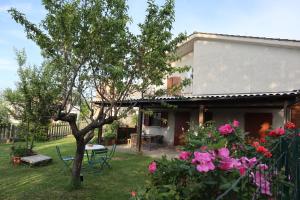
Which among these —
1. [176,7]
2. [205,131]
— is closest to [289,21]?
[176,7]

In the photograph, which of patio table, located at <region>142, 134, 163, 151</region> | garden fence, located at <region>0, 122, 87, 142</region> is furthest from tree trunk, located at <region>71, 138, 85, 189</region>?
garden fence, located at <region>0, 122, 87, 142</region>

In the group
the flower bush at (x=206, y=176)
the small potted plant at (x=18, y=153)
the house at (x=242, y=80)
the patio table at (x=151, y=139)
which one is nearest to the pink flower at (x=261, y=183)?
the flower bush at (x=206, y=176)

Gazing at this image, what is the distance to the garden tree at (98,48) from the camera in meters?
6.51

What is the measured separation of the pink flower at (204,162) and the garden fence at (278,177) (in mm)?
208

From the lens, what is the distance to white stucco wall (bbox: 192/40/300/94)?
1313 centimetres

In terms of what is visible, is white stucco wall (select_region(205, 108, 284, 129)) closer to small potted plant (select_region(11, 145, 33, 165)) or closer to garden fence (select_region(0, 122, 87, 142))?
Answer: garden fence (select_region(0, 122, 87, 142))

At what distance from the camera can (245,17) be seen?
1888cm

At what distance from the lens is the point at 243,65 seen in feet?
47.5

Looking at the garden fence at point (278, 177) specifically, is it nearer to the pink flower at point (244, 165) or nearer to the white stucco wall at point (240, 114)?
the pink flower at point (244, 165)

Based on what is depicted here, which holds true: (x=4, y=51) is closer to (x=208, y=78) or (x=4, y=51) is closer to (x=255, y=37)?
(x=208, y=78)

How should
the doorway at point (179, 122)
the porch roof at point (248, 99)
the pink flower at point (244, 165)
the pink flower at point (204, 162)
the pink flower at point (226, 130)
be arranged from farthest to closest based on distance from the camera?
the doorway at point (179, 122), the porch roof at point (248, 99), the pink flower at point (226, 130), the pink flower at point (244, 165), the pink flower at point (204, 162)

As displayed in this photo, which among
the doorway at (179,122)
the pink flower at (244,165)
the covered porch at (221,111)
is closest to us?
the pink flower at (244,165)

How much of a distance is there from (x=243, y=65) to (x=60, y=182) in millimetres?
10686

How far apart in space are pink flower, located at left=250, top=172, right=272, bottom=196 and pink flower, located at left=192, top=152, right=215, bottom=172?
429 millimetres
